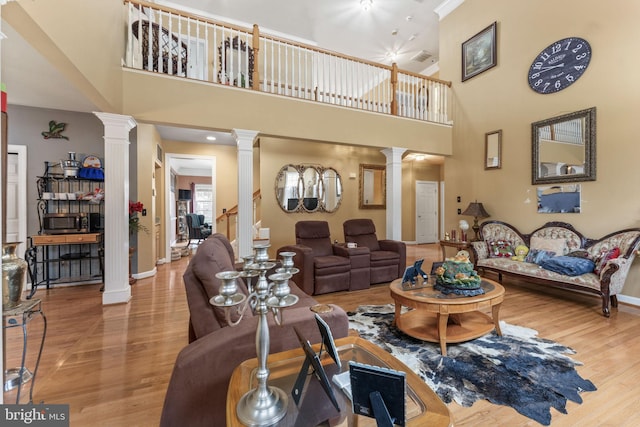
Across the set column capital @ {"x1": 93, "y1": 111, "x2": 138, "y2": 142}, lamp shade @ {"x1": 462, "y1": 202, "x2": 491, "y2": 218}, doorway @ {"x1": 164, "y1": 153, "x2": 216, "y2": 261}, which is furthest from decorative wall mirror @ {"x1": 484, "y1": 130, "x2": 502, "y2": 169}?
doorway @ {"x1": 164, "y1": 153, "x2": 216, "y2": 261}

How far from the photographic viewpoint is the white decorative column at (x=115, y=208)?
3191 mm

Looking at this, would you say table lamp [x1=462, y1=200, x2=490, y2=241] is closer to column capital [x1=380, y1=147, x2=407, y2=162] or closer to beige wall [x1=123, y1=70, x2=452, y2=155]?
beige wall [x1=123, y1=70, x2=452, y2=155]

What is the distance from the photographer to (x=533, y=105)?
4.20 metres

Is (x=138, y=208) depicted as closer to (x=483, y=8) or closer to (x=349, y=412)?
(x=349, y=412)

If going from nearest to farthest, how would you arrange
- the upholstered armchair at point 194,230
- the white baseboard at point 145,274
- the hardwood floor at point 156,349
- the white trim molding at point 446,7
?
the hardwood floor at point 156,349 < the white baseboard at point 145,274 < the white trim molding at point 446,7 < the upholstered armchair at point 194,230

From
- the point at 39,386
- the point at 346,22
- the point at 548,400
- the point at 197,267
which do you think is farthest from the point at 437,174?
the point at 39,386

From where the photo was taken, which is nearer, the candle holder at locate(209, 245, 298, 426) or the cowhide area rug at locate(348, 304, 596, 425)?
the candle holder at locate(209, 245, 298, 426)

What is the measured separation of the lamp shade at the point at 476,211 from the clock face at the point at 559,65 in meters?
1.95

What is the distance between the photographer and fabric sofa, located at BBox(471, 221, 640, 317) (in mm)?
2922

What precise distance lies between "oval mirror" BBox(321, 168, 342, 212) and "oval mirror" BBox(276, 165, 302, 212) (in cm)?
57

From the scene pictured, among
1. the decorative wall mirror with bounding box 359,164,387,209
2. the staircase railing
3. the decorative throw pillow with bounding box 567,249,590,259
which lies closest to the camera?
the decorative throw pillow with bounding box 567,249,590,259

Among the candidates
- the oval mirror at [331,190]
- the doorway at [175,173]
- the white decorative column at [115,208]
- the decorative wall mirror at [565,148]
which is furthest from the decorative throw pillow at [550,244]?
the doorway at [175,173]

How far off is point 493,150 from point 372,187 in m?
2.56

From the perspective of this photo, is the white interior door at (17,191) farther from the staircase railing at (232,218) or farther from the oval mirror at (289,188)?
the oval mirror at (289,188)
